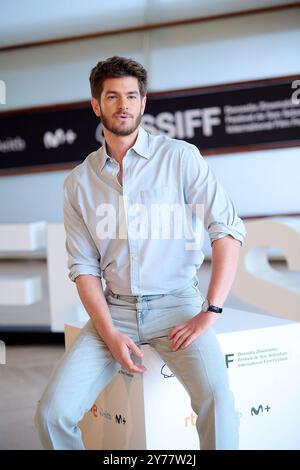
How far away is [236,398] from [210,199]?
2.14 ft

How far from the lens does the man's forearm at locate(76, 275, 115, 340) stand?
1854 mm

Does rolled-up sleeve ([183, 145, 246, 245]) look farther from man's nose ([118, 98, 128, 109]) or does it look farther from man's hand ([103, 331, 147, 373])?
man's hand ([103, 331, 147, 373])

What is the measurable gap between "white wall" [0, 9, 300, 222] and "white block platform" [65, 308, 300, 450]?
4624 mm

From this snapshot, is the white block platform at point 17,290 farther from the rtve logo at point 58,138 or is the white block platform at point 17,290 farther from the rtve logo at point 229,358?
the rtve logo at point 58,138

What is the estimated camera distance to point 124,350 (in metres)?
1.78

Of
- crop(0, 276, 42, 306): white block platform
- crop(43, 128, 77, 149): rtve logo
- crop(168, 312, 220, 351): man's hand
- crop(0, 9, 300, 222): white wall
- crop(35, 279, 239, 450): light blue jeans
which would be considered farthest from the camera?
crop(43, 128, 77, 149): rtve logo

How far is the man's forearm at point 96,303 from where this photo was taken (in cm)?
185

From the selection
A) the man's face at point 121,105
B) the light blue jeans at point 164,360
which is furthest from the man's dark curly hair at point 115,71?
the light blue jeans at point 164,360

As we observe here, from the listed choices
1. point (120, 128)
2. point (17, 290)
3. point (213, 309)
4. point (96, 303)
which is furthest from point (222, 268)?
point (17, 290)

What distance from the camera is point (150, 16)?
680 cm

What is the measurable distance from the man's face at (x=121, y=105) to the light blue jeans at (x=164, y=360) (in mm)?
518

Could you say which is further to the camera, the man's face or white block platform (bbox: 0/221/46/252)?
white block platform (bbox: 0/221/46/252)

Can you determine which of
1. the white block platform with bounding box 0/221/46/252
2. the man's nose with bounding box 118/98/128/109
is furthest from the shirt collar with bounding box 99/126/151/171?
the white block platform with bounding box 0/221/46/252
